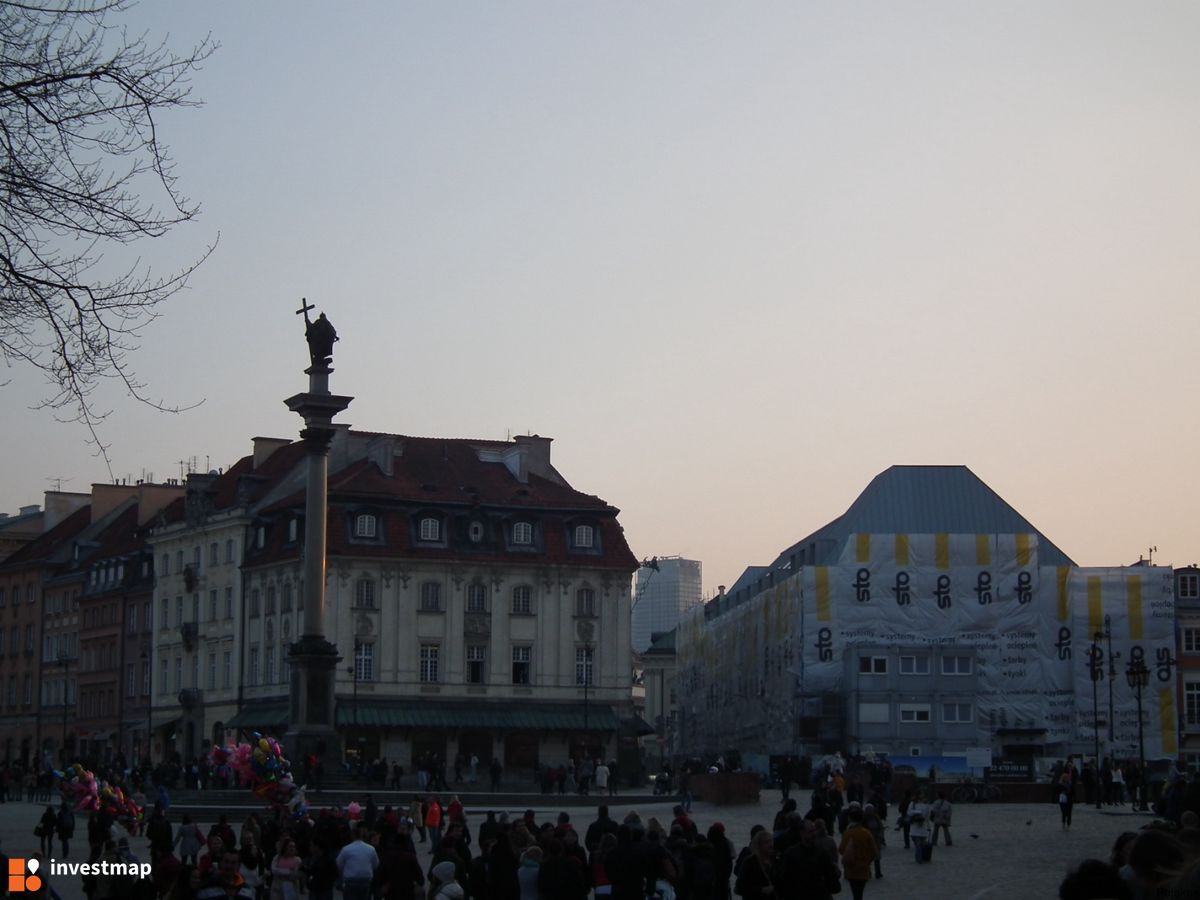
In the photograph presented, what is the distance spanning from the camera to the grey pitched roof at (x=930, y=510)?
95.2 m

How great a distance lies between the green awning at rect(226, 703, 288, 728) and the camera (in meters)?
87.3

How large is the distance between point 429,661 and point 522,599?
5.17 meters

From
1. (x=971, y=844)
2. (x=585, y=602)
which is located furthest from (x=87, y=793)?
(x=585, y=602)

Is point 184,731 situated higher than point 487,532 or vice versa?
point 487,532

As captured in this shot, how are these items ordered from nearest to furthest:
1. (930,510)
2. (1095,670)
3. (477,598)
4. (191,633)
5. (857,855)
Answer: (857,855), (1095,670), (477,598), (930,510), (191,633)

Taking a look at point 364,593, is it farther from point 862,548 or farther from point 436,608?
point 862,548

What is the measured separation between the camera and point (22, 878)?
20.1 metres

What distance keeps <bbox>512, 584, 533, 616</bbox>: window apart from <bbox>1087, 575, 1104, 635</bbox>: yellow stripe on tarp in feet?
80.3

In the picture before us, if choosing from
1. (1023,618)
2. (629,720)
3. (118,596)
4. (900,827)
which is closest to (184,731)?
(118,596)

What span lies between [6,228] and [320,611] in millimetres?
52012

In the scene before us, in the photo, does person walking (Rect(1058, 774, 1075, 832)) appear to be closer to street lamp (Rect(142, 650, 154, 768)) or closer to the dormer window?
the dormer window

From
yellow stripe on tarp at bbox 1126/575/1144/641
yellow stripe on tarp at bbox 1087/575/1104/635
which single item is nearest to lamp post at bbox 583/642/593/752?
yellow stripe on tarp at bbox 1087/575/1104/635

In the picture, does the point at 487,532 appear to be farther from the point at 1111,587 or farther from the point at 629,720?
the point at 1111,587

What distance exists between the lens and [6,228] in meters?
17.9
